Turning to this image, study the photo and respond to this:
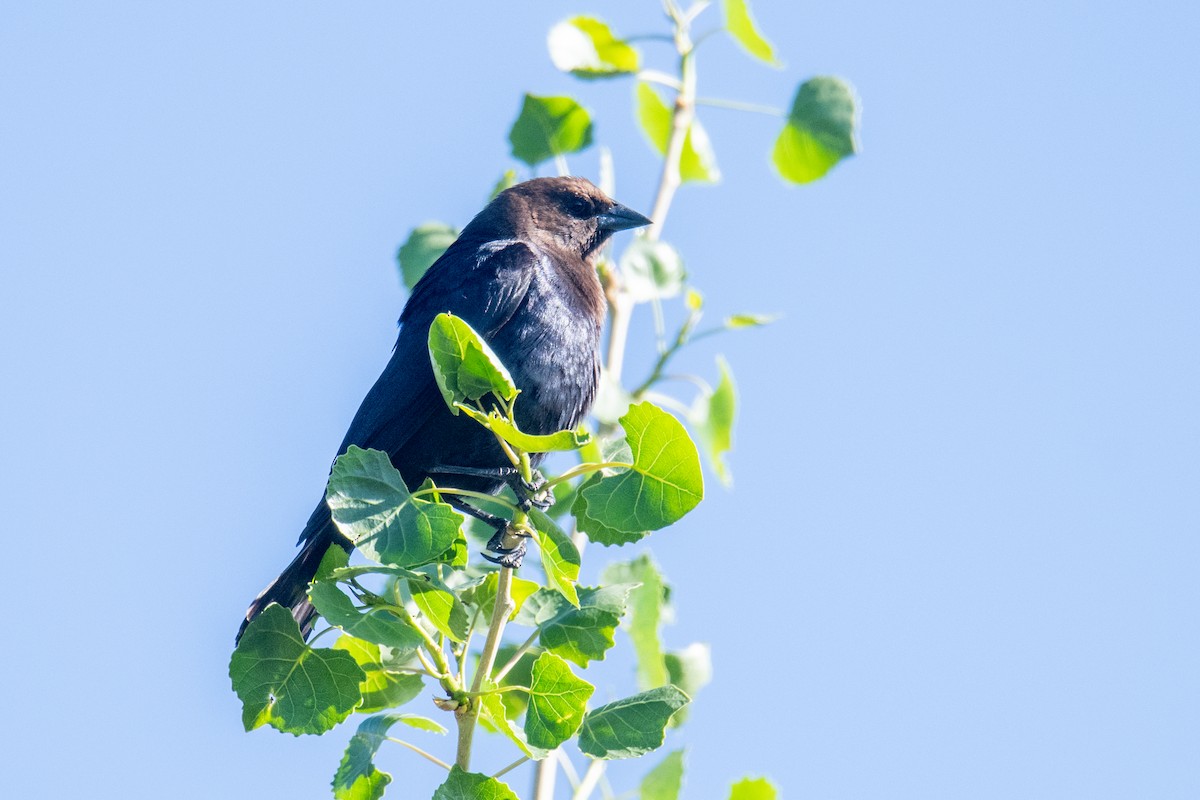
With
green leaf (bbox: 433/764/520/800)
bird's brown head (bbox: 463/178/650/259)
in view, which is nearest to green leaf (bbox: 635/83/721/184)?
bird's brown head (bbox: 463/178/650/259)

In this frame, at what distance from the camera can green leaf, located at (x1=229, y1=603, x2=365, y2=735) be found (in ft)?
9.82

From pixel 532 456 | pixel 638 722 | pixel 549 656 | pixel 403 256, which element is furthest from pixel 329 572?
pixel 403 256

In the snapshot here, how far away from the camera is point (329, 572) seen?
10.2 feet

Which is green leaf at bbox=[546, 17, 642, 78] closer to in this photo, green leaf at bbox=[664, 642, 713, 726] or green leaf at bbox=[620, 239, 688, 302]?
green leaf at bbox=[620, 239, 688, 302]

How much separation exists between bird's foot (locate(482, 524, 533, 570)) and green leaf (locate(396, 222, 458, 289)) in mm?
1325

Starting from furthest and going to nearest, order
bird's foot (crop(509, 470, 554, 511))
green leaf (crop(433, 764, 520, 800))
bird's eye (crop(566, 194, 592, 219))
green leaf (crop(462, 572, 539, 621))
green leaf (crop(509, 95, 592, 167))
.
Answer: bird's eye (crop(566, 194, 592, 219)), green leaf (crop(509, 95, 592, 167)), green leaf (crop(462, 572, 539, 621)), bird's foot (crop(509, 470, 554, 511)), green leaf (crop(433, 764, 520, 800))

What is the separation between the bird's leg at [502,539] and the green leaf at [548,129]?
1302 mm

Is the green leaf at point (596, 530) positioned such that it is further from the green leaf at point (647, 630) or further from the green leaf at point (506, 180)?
the green leaf at point (506, 180)

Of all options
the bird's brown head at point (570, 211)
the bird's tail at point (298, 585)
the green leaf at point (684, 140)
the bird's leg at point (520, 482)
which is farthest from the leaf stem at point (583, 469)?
the bird's brown head at point (570, 211)

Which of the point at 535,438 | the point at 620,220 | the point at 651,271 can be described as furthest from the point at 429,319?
the point at 535,438

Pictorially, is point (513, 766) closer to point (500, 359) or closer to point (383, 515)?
point (383, 515)

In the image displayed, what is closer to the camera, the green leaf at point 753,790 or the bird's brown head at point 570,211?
the green leaf at point 753,790

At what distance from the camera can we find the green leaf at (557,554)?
9.52 feet

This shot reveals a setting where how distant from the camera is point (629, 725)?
2916 mm
